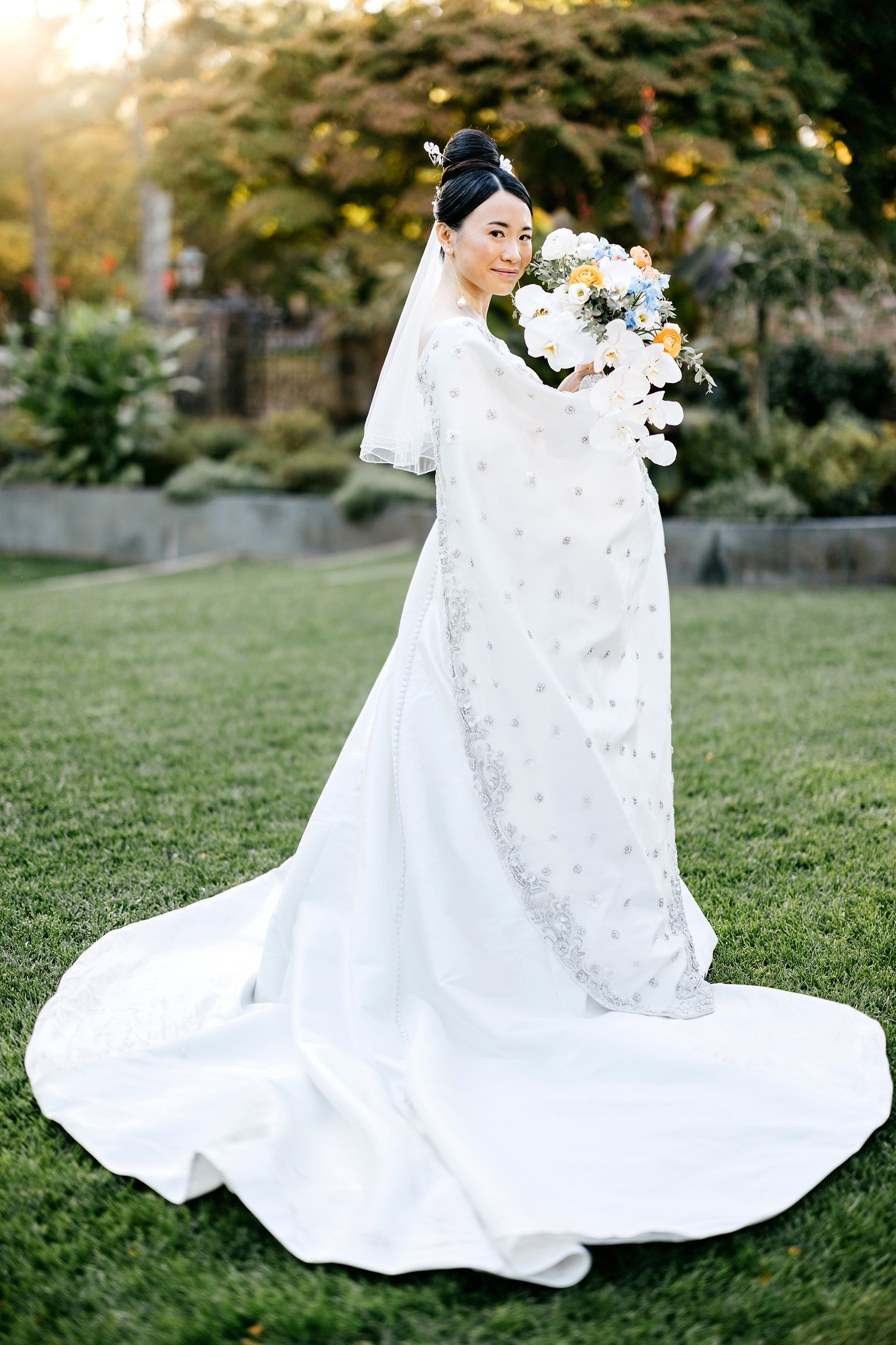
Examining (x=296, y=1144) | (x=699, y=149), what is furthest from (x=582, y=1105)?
(x=699, y=149)

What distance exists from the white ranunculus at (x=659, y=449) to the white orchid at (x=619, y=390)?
0.10 meters

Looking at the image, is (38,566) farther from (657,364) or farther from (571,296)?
(657,364)

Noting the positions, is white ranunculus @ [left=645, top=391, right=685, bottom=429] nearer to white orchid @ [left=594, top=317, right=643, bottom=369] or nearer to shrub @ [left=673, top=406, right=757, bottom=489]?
white orchid @ [left=594, top=317, right=643, bottom=369]

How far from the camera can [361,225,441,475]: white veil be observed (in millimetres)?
2738

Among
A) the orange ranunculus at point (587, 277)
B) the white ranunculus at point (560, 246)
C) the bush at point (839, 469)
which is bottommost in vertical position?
the bush at point (839, 469)

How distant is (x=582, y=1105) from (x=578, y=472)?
1427mm

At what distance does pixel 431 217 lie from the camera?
12898 mm

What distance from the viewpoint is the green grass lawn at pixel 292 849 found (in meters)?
1.81

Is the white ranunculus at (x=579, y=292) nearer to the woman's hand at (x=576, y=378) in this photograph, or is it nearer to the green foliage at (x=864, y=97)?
the woman's hand at (x=576, y=378)

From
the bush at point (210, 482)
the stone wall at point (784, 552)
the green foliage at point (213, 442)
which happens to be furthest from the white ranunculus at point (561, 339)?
the green foliage at point (213, 442)

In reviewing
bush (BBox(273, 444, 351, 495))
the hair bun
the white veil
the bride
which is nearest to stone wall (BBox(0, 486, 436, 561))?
bush (BBox(273, 444, 351, 495))

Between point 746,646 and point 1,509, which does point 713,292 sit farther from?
point 1,509

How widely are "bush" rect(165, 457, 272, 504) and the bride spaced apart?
9317mm

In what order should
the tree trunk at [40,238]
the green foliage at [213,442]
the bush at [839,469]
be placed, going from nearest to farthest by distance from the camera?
the bush at [839,469] → the green foliage at [213,442] → the tree trunk at [40,238]
